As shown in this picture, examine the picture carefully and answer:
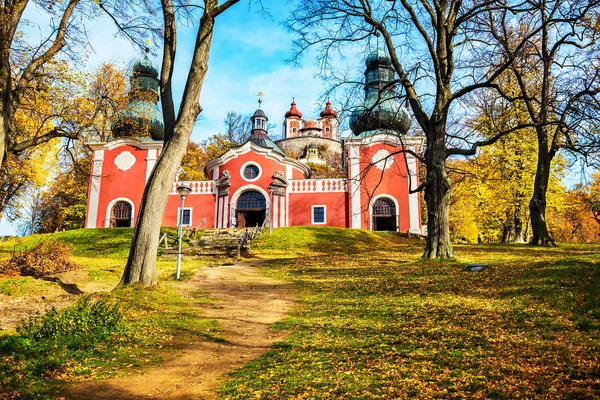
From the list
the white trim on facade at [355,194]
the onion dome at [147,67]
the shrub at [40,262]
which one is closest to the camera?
the shrub at [40,262]

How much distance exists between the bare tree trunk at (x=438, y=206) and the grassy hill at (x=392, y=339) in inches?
64.4

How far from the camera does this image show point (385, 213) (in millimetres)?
27656

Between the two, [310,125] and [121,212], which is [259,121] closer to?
[121,212]

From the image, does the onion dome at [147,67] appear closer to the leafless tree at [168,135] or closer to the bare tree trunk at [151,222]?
the leafless tree at [168,135]

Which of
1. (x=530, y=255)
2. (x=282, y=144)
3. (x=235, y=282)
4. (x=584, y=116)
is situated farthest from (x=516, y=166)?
(x=282, y=144)

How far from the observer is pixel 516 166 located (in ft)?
80.8

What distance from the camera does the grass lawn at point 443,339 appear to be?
384cm

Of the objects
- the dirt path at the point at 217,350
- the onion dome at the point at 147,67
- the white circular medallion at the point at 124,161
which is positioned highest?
the onion dome at the point at 147,67

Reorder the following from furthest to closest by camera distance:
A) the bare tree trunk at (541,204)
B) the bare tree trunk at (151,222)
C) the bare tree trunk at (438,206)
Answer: the bare tree trunk at (541,204)
the bare tree trunk at (438,206)
the bare tree trunk at (151,222)

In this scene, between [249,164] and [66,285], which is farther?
[249,164]

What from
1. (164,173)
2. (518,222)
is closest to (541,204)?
(518,222)

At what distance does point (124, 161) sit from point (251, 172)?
9.25 m

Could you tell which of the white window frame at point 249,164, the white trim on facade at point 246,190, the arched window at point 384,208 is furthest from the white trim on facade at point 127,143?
the arched window at point 384,208

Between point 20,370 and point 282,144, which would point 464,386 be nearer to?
point 20,370
